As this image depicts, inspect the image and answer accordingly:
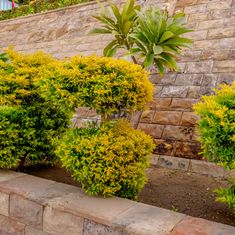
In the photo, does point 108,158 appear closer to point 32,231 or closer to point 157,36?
point 32,231

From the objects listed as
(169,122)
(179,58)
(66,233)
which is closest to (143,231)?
(66,233)

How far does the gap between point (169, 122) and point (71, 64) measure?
2450 mm

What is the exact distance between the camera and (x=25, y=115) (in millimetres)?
3969

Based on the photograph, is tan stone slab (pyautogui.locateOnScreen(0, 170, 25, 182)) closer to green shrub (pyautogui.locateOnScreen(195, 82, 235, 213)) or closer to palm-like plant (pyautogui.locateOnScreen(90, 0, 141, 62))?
green shrub (pyautogui.locateOnScreen(195, 82, 235, 213))

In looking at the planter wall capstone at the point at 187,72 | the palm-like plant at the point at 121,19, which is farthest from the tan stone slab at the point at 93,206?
the palm-like plant at the point at 121,19

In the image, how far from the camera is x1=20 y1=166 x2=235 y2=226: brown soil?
3.05 m

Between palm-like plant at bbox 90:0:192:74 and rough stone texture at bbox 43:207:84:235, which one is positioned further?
palm-like plant at bbox 90:0:192:74

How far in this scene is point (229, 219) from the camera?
290 cm

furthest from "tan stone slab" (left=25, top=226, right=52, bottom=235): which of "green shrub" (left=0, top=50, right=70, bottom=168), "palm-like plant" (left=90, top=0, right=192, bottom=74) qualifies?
"palm-like plant" (left=90, top=0, right=192, bottom=74)

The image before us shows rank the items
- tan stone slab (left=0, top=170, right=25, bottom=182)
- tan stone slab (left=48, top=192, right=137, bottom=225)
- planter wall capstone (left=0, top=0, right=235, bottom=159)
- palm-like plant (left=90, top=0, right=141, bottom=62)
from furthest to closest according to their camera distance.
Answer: palm-like plant (left=90, top=0, right=141, bottom=62) → planter wall capstone (left=0, top=0, right=235, bottom=159) → tan stone slab (left=0, top=170, right=25, bottom=182) → tan stone slab (left=48, top=192, right=137, bottom=225)

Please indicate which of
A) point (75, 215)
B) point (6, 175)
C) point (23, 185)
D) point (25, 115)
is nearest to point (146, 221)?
point (75, 215)

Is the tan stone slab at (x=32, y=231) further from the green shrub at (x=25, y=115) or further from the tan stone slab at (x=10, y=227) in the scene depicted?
the green shrub at (x=25, y=115)

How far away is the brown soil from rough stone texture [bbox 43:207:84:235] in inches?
34.9

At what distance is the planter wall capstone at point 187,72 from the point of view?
16.0ft
